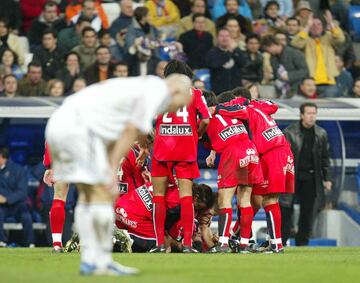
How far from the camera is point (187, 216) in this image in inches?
573

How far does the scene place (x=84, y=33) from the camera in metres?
22.8

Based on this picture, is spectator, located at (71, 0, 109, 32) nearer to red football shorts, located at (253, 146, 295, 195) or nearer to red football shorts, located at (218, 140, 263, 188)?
red football shorts, located at (253, 146, 295, 195)

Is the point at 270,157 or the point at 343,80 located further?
the point at 343,80

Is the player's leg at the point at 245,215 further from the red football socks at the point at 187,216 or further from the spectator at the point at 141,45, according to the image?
the spectator at the point at 141,45

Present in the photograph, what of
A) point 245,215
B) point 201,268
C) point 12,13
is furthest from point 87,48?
point 201,268

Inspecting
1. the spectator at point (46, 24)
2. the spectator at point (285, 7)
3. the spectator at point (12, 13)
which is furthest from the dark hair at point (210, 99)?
the spectator at point (285, 7)

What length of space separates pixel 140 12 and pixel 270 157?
27.1 feet

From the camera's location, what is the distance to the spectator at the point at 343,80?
79.7 ft

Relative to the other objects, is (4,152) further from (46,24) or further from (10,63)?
(46,24)

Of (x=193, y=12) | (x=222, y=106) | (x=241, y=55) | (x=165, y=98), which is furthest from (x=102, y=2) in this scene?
(x=165, y=98)

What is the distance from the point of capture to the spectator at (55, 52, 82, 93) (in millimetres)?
22188

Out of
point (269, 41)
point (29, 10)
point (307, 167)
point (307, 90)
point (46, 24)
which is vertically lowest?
point (307, 167)

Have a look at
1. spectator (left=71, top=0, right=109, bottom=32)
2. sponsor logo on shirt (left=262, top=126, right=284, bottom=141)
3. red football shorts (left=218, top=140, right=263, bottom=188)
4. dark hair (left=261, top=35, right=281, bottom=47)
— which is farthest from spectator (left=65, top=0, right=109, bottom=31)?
red football shorts (left=218, top=140, right=263, bottom=188)

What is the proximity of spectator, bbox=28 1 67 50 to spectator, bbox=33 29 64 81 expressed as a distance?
78 cm
